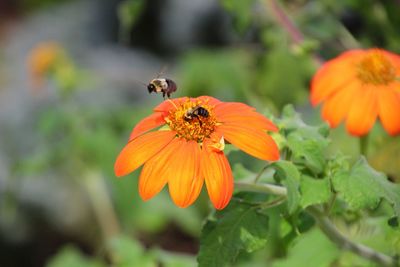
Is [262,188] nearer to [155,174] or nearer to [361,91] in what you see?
[155,174]

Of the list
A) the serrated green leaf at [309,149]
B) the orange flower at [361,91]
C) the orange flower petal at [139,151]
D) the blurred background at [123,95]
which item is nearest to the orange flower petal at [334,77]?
the orange flower at [361,91]

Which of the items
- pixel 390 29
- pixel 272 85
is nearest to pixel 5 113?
pixel 272 85

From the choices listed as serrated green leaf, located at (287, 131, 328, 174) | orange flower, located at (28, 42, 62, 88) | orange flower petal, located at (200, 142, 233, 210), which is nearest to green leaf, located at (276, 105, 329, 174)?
serrated green leaf, located at (287, 131, 328, 174)

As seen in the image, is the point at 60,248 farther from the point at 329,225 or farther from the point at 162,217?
the point at 329,225

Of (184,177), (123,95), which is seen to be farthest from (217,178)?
(123,95)

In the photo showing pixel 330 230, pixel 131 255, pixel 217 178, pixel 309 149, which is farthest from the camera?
pixel 131 255

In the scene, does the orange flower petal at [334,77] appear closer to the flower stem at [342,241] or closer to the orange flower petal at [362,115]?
the orange flower petal at [362,115]
